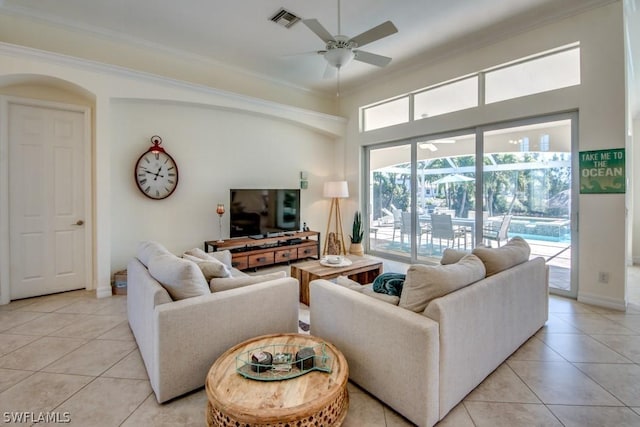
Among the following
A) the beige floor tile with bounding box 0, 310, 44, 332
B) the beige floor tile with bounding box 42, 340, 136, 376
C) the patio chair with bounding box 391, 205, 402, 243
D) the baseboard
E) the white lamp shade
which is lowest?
the beige floor tile with bounding box 42, 340, 136, 376

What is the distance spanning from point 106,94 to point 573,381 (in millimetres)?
5318

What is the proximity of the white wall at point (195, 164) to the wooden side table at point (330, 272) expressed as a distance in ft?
6.64

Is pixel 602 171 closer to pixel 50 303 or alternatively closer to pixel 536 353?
pixel 536 353

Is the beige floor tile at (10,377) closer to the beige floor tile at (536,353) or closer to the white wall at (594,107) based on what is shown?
the beige floor tile at (536,353)

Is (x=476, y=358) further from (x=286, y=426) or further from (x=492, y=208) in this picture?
(x=492, y=208)

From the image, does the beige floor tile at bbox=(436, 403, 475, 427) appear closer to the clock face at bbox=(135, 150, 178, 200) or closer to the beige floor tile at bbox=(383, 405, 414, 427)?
the beige floor tile at bbox=(383, 405, 414, 427)

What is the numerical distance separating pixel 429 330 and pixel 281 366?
0.80 meters

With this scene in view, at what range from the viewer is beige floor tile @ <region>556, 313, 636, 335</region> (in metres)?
2.84

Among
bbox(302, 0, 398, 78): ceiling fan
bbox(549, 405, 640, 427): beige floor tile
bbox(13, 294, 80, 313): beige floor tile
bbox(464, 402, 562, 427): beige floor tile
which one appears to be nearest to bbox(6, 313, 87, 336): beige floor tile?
bbox(13, 294, 80, 313): beige floor tile

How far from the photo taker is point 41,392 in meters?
1.99

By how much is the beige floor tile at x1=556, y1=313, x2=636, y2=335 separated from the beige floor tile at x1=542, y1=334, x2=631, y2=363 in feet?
0.74

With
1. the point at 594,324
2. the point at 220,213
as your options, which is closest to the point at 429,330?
the point at 594,324

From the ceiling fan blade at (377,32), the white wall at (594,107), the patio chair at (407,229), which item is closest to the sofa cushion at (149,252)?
the ceiling fan blade at (377,32)

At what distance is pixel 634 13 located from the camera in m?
3.44
